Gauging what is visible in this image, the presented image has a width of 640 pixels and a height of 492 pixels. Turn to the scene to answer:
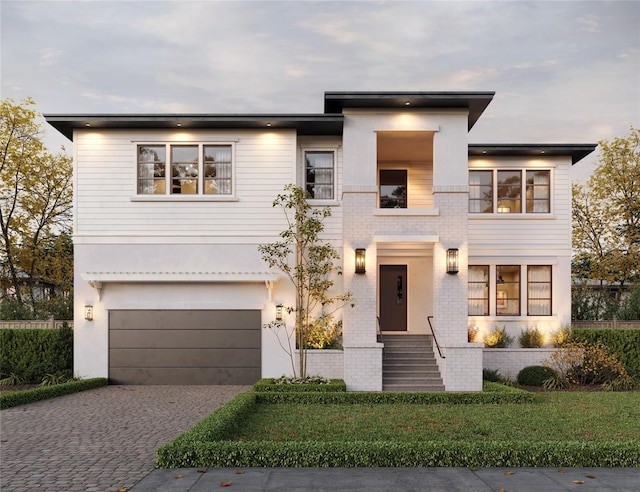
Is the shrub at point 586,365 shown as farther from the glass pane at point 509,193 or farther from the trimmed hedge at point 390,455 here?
the trimmed hedge at point 390,455

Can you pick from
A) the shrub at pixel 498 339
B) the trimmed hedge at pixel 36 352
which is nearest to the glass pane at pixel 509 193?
the shrub at pixel 498 339

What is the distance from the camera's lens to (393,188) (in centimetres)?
1697

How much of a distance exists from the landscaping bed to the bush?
167 cm

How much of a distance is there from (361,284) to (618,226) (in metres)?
15.2

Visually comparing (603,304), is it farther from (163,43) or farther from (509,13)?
(163,43)

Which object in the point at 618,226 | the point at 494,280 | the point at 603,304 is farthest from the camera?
the point at 618,226

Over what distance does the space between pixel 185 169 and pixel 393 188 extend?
634 centimetres

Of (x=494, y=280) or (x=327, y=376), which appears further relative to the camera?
(x=494, y=280)

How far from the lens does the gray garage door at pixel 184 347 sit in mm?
14812

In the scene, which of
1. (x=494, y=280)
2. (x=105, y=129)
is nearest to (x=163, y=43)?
(x=105, y=129)

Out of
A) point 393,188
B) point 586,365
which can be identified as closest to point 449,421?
point 586,365

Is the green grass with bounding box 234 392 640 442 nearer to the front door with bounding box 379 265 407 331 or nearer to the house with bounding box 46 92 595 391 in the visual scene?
the house with bounding box 46 92 595 391

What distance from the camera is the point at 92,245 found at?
1472cm

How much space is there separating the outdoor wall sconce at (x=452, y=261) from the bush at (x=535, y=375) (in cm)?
399
